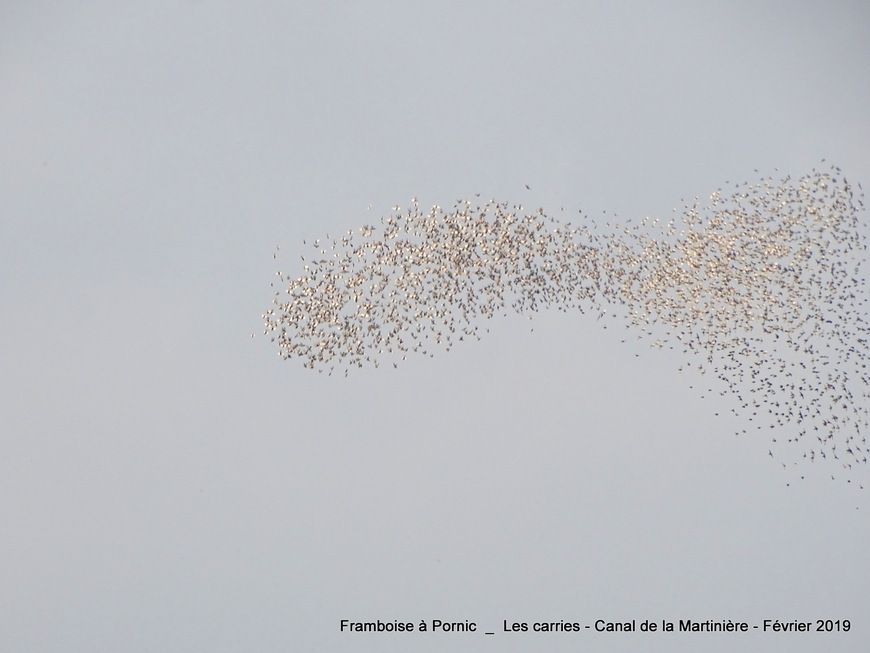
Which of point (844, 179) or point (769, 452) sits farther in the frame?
point (844, 179)

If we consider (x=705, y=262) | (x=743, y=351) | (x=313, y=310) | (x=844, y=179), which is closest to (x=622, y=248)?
(x=705, y=262)

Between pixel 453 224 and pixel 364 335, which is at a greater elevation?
pixel 453 224

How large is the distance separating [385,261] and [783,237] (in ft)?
22.2

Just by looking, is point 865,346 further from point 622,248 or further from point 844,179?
point 622,248

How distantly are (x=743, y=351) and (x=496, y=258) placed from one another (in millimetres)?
4306

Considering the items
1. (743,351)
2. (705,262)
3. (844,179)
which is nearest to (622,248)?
(705,262)

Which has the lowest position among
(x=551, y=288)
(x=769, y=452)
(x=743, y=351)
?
(x=769, y=452)

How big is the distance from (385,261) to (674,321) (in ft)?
16.0

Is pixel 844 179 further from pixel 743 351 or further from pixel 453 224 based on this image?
pixel 453 224

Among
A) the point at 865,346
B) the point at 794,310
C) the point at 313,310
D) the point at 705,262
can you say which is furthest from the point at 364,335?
the point at 865,346

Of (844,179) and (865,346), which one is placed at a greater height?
(844,179)

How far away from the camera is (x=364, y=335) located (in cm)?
1609

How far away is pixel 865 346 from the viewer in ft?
52.5

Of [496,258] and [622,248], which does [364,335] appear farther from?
[622,248]
